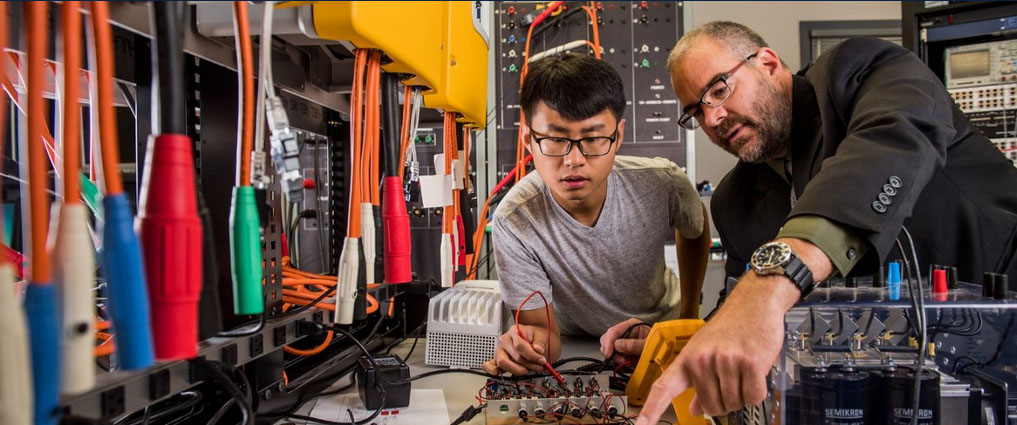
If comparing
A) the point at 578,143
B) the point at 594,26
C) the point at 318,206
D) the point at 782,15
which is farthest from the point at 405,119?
the point at 782,15

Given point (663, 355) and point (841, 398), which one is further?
point (663, 355)

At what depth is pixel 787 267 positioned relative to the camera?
2.46ft

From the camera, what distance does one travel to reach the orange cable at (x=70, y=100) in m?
0.36

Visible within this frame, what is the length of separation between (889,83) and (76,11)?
123 centimetres

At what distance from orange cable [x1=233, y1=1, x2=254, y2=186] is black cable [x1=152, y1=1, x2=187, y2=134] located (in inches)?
2.1

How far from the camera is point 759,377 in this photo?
0.68 m

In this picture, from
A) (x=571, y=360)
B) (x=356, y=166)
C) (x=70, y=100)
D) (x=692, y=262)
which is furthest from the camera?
(x=692, y=262)

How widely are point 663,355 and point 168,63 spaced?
818mm

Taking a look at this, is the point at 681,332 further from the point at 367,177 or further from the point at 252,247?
the point at 252,247

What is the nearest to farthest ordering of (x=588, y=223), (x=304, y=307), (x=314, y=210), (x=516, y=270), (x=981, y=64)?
(x=304, y=307)
(x=516, y=270)
(x=588, y=223)
(x=314, y=210)
(x=981, y=64)

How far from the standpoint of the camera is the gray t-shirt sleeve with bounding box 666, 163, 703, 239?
1.68m

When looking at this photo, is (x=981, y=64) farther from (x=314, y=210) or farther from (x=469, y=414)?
(x=314, y=210)

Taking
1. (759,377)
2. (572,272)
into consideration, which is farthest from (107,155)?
(572,272)

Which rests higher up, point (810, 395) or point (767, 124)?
point (767, 124)
